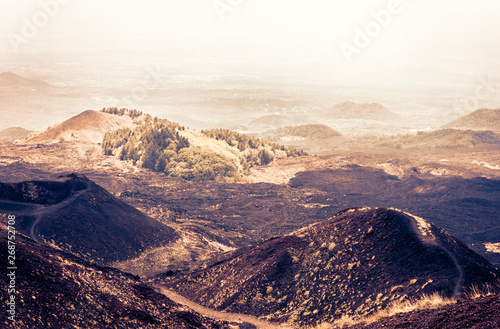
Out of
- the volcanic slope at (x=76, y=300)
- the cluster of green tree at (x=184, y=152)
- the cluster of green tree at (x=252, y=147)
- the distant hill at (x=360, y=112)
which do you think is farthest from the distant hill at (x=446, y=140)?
the volcanic slope at (x=76, y=300)

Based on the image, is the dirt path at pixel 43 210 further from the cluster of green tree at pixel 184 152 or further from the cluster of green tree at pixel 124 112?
the cluster of green tree at pixel 124 112

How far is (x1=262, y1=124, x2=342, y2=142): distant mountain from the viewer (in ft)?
290

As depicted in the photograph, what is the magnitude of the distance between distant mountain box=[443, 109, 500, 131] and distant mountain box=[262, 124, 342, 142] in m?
24.9

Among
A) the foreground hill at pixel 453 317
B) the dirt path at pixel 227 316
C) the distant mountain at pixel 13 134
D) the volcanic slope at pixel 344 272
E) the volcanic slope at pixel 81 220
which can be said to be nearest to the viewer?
the foreground hill at pixel 453 317

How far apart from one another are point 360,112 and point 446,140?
4338 centimetres

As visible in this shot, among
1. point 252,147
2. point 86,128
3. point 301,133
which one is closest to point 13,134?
point 86,128

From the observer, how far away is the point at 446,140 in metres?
77.8

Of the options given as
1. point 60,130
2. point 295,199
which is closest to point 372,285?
point 295,199

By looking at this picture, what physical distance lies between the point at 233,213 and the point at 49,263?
27672mm

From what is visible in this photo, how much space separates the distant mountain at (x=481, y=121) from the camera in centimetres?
9281

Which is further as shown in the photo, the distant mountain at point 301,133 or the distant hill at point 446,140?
the distant mountain at point 301,133

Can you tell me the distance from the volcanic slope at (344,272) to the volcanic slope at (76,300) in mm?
2123

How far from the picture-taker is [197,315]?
1545cm

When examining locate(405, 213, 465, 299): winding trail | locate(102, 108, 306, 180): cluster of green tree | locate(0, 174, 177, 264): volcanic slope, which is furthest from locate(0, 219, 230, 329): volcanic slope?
locate(102, 108, 306, 180): cluster of green tree
